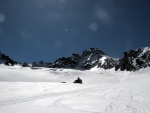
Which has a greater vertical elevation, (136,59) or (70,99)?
(136,59)

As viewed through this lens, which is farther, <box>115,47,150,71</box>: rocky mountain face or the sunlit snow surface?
<box>115,47,150,71</box>: rocky mountain face

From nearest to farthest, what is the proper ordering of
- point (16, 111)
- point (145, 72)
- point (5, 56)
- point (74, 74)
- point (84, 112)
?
1. point (16, 111)
2. point (84, 112)
3. point (74, 74)
4. point (145, 72)
5. point (5, 56)

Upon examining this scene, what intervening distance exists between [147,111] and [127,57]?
102m

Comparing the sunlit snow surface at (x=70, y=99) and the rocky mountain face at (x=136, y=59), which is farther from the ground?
the rocky mountain face at (x=136, y=59)

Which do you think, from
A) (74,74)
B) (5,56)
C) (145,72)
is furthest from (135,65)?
(5,56)

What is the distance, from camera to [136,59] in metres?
95.4

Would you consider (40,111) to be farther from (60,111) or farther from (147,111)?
(147,111)

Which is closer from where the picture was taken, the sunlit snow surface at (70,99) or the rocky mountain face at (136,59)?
the sunlit snow surface at (70,99)

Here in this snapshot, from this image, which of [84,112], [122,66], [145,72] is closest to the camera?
[84,112]

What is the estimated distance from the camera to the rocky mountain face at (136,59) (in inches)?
3513

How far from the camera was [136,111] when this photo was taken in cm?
848

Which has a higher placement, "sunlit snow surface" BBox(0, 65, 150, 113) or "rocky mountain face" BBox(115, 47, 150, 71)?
"rocky mountain face" BBox(115, 47, 150, 71)

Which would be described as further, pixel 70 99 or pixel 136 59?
pixel 136 59

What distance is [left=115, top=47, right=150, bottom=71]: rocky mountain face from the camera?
89.2 m
